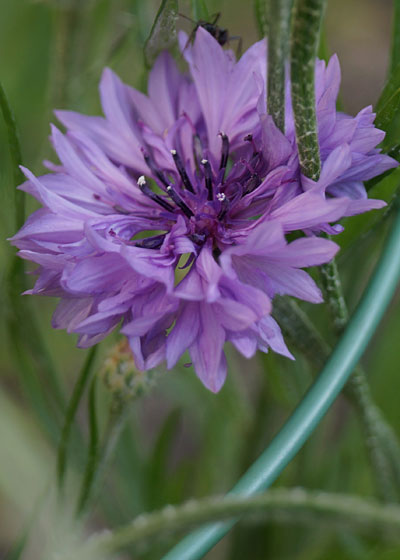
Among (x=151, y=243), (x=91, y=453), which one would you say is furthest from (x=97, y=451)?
(x=151, y=243)

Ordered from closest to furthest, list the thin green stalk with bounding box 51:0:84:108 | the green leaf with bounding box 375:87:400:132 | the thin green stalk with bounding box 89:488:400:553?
the thin green stalk with bounding box 89:488:400:553, the green leaf with bounding box 375:87:400:132, the thin green stalk with bounding box 51:0:84:108

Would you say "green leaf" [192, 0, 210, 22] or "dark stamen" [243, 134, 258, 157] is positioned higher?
"green leaf" [192, 0, 210, 22]

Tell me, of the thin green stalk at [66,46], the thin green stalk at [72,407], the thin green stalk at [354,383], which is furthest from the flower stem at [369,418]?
the thin green stalk at [66,46]

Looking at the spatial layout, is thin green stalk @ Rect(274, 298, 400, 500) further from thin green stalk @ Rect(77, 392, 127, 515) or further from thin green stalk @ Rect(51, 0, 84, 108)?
thin green stalk @ Rect(51, 0, 84, 108)

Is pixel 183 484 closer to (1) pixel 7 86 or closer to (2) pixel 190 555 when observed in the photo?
(2) pixel 190 555

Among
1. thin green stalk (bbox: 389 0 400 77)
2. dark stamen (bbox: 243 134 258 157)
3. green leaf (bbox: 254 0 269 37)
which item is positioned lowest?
dark stamen (bbox: 243 134 258 157)

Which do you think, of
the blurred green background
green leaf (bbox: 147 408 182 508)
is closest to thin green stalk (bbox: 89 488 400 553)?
the blurred green background

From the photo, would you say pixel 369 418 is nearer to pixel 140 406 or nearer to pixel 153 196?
pixel 153 196

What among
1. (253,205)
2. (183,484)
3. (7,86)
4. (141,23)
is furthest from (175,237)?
(7,86)
